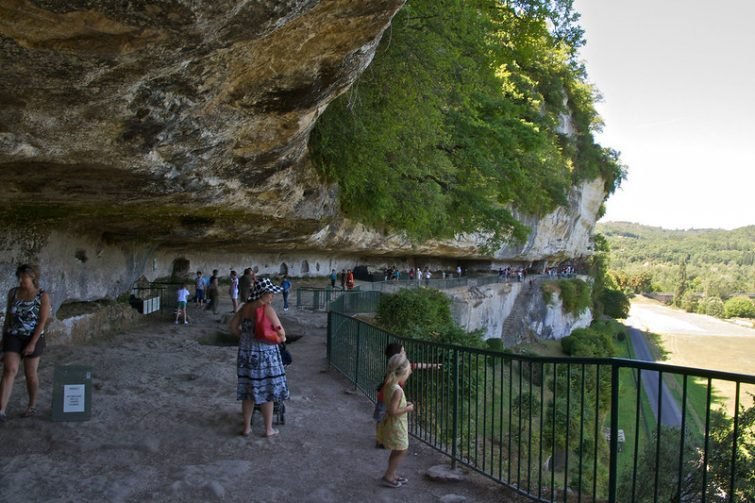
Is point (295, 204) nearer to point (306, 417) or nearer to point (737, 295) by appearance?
point (306, 417)

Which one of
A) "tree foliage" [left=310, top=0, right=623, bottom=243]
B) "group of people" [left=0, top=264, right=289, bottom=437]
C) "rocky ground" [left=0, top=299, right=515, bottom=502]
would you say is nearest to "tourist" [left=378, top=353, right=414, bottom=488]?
"rocky ground" [left=0, top=299, right=515, bottom=502]

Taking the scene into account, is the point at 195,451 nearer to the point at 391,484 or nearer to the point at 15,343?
the point at 391,484

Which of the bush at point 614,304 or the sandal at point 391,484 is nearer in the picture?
the sandal at point 391,484

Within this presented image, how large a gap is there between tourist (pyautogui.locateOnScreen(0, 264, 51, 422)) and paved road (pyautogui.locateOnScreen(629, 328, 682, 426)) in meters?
17.6

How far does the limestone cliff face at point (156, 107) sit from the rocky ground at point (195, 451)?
248cm

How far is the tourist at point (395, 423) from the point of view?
4.52m

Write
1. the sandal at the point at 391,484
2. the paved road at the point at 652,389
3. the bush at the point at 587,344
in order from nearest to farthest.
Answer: the sandal at the point at 391,484 → the paved road at the point at 652,389 → the bush at the point at 587,344

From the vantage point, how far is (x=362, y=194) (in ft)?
45.5

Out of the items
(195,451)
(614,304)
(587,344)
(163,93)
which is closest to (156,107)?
(163,93)

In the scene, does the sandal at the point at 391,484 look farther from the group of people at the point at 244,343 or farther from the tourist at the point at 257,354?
the tourist at the point at 257,354

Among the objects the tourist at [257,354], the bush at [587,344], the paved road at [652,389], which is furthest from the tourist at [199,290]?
the bush at [587,344]

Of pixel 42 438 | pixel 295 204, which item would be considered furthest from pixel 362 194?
pixel 42 438

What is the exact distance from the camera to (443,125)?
13.7 meters

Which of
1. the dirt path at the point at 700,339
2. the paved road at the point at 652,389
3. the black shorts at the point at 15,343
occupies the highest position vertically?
the black shorts at the point at 15,343
